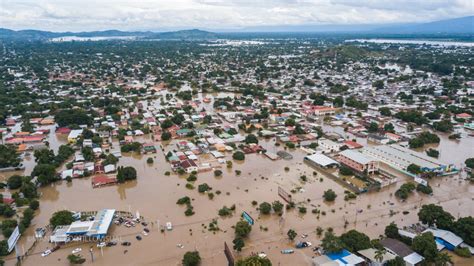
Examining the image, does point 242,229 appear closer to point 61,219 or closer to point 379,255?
point 379,255

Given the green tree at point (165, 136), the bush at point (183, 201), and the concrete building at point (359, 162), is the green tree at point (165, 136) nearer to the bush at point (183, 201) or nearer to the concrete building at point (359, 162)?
the bush at point (183, 201)

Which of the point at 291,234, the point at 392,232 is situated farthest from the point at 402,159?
the point at 291,234

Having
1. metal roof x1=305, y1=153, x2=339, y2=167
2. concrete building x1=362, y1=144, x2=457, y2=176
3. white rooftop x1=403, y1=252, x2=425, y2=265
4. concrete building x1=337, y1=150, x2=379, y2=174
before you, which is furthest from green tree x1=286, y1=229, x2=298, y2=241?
concrete building x1=362, y1=144, x2=457, y2=176

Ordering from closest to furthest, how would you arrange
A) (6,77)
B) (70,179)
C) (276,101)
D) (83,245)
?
(83,245) < (70,179) < (276,101) < (6,77)

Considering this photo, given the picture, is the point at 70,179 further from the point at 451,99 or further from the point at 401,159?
the point at 451,99

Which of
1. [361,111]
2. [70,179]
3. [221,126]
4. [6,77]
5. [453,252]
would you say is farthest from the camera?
[6,77]

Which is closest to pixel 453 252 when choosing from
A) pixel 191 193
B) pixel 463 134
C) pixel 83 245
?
pixel 191 193

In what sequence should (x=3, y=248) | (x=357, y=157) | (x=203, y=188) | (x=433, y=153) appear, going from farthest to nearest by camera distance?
(x=433, y=153) < (x=357, y=157) < (x=203, y=188) < (x=3, y=248)

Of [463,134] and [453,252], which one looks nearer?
[453,252]
